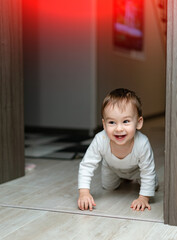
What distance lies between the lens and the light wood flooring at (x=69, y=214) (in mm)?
1092

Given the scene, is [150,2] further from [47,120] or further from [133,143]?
[133,143]

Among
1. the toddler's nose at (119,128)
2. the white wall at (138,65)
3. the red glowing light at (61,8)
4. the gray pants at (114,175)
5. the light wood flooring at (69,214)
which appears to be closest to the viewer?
the light wood flooring at (69,214)

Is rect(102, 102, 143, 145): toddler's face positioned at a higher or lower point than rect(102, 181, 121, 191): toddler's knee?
higher

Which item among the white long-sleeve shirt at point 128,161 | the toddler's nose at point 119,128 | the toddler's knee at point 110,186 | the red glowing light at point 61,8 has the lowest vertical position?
Answer: the toddler's knee at point 110,186

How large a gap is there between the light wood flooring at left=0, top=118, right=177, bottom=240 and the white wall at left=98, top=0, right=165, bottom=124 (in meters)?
2.30

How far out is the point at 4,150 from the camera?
1.74 metres

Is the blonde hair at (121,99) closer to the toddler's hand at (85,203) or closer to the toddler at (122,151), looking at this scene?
the toddler at (122,151)

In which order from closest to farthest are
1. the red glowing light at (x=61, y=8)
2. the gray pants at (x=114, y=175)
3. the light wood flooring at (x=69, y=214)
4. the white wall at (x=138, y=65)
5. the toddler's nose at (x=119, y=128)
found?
the light wood flooring at (x=69, y=214) → the toddler's nose at (x=119, y=128) → the gray pants at (x=114, y=175) → the red glowing light at (x=61, y=8) → the white wall at (x=138, y=65)

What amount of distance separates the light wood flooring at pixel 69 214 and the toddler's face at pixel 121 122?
0.25m

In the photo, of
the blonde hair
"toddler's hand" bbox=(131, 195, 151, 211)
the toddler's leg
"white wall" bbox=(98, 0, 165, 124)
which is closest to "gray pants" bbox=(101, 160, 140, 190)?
the toddler's leg

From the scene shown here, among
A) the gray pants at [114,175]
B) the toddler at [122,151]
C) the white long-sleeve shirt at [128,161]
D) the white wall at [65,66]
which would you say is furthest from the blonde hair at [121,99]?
the white wall at [65,66]

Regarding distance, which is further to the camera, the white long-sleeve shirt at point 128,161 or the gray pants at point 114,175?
the gray pants at point 114,175

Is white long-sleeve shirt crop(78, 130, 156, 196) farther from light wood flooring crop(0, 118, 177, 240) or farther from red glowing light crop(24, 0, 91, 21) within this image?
red glowing light crop(24, 0, 91, 21)

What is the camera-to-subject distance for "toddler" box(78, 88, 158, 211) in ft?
4.28
